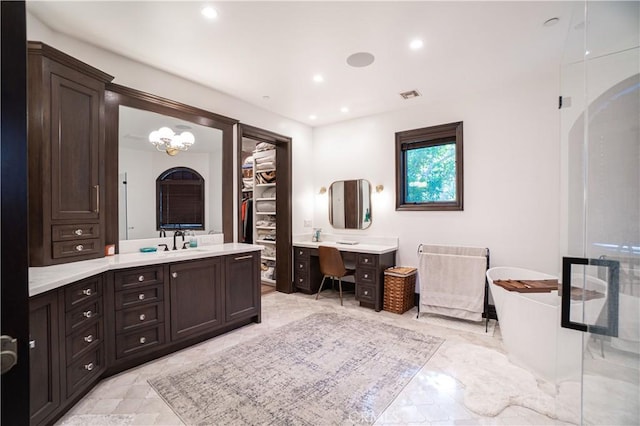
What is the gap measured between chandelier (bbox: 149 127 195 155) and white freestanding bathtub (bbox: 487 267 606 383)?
138 inches

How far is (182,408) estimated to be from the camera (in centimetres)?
188

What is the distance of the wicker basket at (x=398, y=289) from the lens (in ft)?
12.1

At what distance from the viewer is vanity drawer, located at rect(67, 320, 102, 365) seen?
186 cm

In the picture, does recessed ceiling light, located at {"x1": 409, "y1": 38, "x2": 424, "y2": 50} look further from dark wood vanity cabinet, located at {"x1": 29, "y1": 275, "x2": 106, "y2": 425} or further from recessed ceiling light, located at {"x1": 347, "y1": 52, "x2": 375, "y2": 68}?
dark wood vanity cabinet, located at {"x1": 29, "y1": 275, "x2": 106, "y2": 425}

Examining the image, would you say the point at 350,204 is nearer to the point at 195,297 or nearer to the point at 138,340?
the point at 195,297

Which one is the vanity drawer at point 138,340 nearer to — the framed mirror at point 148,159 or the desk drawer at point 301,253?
the framed mirror at point 148,159

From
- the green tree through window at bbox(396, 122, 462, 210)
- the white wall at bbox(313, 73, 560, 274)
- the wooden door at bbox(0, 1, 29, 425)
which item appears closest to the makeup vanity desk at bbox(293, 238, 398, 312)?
the white wall at bbox(313, 73, 560, 274)

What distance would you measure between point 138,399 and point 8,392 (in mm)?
1680

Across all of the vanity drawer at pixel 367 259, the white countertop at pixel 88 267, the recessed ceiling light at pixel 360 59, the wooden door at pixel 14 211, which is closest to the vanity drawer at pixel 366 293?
the vanity drawer at pixel 367 259

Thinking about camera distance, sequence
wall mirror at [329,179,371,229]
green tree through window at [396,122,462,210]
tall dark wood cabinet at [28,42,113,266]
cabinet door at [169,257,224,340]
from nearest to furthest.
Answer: tall dark wood cabinet at [28,42,113,266] < cabinet door at [169,257,224,340] < green tree through window at [396,122,462,210] < wall mirror at [329,179,371,229]

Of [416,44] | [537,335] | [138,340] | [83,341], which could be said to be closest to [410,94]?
[416,44]

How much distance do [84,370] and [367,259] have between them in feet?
9.74

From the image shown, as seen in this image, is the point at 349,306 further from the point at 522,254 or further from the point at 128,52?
the point at 128,52

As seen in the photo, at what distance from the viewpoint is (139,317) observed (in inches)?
93.8
